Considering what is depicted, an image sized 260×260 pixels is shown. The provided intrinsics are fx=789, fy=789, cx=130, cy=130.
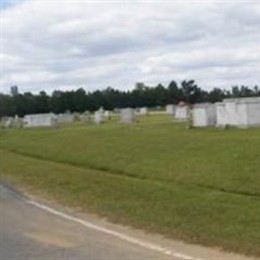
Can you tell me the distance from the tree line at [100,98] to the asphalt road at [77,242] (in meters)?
118

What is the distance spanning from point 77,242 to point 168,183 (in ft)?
26.2

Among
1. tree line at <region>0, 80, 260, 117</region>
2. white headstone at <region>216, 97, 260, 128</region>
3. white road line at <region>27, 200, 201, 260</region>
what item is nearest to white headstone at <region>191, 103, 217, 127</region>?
white headstone at <region>216, 97, 260, 128</region>

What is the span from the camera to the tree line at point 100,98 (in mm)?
137125

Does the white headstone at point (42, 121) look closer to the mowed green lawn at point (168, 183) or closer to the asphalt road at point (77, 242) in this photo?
the mowed green lawn at point (168, 183)

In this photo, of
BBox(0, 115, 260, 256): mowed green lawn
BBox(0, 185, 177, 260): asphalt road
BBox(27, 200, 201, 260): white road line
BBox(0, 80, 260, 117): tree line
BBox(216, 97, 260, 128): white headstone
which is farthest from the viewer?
BBox(0, 80, 260, 117): tree line

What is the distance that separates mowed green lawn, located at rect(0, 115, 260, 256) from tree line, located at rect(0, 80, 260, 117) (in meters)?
103

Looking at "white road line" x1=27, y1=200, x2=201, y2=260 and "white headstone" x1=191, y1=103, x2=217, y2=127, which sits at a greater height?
"white headstone" x1=191, y1=103, x2=217, y2=127

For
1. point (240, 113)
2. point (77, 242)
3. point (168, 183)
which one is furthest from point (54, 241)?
point (240, 113)

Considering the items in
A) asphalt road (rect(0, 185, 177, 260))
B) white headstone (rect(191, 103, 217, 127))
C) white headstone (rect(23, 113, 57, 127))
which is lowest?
asphalt road (rect(0, 185, 177, 260))

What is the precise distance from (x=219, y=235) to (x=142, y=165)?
12679 millimetres

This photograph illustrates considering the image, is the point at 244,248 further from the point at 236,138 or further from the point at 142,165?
the point at 236,138

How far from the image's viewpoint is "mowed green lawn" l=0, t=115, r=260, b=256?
12164 mm

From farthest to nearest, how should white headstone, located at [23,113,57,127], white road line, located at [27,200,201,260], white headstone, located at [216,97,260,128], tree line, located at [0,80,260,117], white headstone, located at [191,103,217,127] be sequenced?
1. tree line, located at [0,80,260,117]
2. white headstone, located at [23,113,57,127]
3. white headstone, located at [191,103,217,127]
4. white headstone, located at [216,97,260,128]
5. white road line, located at [27,200,201,260]

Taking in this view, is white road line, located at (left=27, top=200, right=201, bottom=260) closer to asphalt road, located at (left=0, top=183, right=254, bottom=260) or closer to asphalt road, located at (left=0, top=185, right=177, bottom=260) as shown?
asphalt road, located at (left=0, top=183, right=254, bottom=260)
